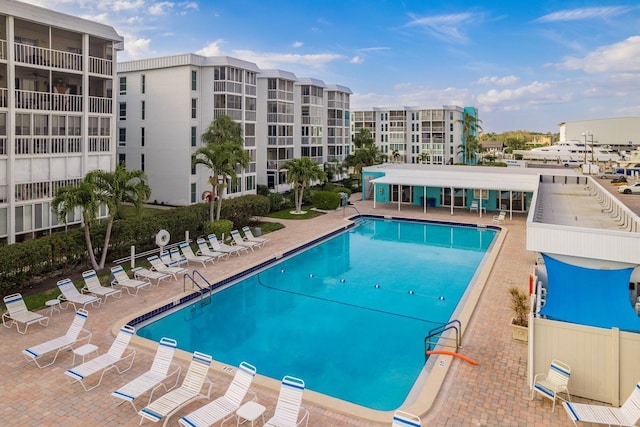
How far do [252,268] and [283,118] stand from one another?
25254mm

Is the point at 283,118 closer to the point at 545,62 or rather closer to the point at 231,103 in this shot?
the point at 231,103

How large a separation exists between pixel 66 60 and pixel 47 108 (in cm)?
246

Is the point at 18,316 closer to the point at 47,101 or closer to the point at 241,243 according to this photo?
the point at 241,243

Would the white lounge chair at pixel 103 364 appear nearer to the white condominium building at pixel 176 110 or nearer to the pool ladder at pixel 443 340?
the pool ladder at pixel 443 340

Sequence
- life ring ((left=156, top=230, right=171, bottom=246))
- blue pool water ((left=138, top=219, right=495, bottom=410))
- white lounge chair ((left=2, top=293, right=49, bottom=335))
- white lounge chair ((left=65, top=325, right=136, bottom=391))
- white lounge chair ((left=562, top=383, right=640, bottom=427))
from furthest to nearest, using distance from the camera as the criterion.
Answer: life ring ((left=156, top=230, right=171, bottom=246))
white lounge chair ((left=2, top=293, right=49, bottom=335))
blue pool water ((left=138, top=219, right=495, bottom=410))
white lounge chair ((left=65, top=325, right=136, bottom=391))
white lounge chair ((left=562, top=383, right=640, bottom=427))

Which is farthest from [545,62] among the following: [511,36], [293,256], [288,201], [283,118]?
[293,256]

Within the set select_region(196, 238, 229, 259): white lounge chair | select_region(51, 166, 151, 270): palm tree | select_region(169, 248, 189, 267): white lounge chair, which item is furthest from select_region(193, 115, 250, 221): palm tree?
select_region(51, 166, 151, 270): palm tree

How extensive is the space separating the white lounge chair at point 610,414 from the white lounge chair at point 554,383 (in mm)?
650

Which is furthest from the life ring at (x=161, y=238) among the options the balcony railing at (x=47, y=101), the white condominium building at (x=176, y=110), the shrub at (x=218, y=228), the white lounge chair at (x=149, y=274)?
the white condominium building at (x=176, y=110)

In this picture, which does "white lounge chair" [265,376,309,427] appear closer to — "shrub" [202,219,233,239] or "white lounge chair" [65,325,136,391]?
"white lounge chair" [65,325,136,391]

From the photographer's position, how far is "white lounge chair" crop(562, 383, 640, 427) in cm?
757

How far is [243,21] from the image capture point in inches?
1240

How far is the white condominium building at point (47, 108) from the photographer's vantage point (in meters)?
18.8

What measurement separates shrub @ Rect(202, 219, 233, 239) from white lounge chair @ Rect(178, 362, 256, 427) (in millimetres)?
15101
